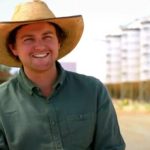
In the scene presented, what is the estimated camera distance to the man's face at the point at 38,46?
3010 millimetres

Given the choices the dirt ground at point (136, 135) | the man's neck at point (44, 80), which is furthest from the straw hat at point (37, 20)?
the dirt ground at point (136, 135)

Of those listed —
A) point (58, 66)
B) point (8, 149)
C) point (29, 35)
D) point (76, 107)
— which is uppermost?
point (29, 35)

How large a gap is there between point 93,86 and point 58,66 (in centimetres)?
25

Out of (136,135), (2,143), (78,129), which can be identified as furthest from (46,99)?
(136,135)

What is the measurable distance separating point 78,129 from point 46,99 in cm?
26

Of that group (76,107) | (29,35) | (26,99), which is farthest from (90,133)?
(29,35)

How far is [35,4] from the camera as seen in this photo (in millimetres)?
3213

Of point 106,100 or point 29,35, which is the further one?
point 106,100

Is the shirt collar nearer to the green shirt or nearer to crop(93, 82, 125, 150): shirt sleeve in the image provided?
the green shirt

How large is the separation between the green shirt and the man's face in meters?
0.16

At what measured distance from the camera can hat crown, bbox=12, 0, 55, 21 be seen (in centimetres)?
308

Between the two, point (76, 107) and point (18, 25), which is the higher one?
point (18, 25)

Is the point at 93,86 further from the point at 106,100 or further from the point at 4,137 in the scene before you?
the point at 4,137

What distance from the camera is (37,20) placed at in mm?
3035
